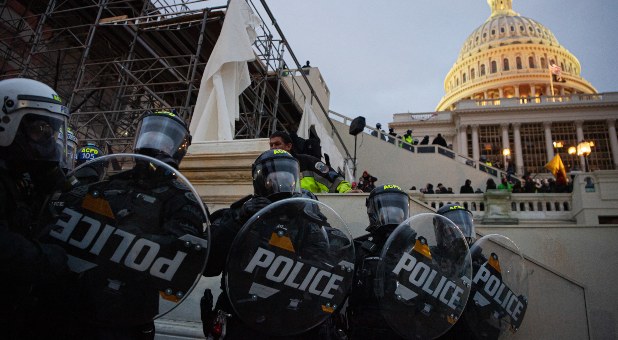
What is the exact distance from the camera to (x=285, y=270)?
2.10 m

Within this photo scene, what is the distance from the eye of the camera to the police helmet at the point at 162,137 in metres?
2.36

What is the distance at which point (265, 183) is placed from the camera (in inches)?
103

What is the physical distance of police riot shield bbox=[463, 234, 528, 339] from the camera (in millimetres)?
3182

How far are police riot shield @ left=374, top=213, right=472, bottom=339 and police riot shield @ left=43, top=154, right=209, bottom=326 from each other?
3.92 ft

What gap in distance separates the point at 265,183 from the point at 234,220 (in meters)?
0.34

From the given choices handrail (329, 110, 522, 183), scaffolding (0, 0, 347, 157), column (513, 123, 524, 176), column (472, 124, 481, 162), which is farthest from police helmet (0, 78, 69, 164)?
column (472, 124, 481, 162)

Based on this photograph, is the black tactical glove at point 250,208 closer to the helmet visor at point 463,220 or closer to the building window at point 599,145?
the helmet visor at point 463,220

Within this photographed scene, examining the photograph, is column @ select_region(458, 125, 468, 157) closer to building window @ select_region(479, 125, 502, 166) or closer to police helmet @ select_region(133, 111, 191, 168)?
building window @ select_region(479, 125, 502, 166)

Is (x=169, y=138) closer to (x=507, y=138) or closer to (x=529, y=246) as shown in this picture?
(x=529, y=246)

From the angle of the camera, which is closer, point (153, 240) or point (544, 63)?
point (153, 240)

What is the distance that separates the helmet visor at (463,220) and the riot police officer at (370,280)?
0.92m

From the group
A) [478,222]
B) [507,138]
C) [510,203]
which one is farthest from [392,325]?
[507,138]

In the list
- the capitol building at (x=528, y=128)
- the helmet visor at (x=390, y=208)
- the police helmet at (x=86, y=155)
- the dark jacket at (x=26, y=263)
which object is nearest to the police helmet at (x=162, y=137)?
the dark jacket at (x=26, y=263)

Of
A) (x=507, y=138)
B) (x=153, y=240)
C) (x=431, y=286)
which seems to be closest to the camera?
(x=153, y=240)
